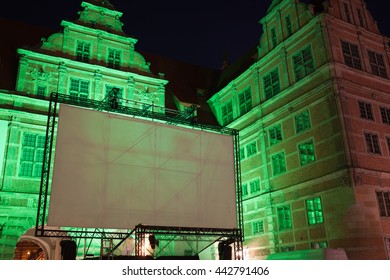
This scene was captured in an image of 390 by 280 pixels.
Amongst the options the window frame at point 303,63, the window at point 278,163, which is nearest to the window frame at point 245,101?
the window frame at point 303,63

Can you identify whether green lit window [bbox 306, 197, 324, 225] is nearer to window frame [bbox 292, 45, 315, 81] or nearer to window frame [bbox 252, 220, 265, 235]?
window frame [bbox 252, 220, 265, 235]

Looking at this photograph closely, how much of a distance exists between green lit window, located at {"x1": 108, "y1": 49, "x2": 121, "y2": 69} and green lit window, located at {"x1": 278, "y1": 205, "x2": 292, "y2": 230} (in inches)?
435

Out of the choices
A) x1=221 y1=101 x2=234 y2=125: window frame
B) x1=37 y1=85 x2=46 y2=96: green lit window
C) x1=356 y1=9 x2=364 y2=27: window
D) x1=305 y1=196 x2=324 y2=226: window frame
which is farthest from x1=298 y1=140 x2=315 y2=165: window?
x1=37 y1=85 x2=46 y2=96: green lit window

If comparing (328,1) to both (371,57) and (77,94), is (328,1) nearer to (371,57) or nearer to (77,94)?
(371,57)

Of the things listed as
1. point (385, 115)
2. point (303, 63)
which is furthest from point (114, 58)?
point (385, 115)

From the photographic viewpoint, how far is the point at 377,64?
1852 centimetres

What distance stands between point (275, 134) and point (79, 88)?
9823 mm

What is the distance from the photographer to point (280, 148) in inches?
734

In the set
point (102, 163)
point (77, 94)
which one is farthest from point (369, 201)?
point (77, 94)

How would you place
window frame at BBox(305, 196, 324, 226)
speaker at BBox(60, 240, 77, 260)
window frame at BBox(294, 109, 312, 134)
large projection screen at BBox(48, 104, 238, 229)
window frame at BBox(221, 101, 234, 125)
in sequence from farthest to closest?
window frame at BBox(221, 101, 234, 125)
window frame at BBox(294, 109, 312, 134)
window frame at BBox(305, 196, 324, 226)
large projection screen at BBox(48, 104, 238, 229)
speaker at BBox(60, 240, 77, 260)

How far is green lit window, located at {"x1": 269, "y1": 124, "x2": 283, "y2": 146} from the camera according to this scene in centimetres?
1899

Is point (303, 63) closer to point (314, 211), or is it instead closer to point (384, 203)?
point (314, 211)

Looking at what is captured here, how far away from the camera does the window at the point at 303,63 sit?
17953 millimetres

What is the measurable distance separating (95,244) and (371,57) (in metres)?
15.2
